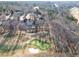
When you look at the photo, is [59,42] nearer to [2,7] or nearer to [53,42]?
[53,42]

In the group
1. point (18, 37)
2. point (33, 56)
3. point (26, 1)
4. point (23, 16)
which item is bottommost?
point (33, 56)

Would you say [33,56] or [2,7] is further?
[2,7]

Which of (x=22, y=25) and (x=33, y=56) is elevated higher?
(x=22, y=25)

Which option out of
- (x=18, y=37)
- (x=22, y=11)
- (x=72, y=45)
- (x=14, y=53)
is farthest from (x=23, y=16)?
(x=72, y=45)

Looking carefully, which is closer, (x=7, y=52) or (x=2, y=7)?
(x=7, y=52)

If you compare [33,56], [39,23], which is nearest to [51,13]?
[39,23]

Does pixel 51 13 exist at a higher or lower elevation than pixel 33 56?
higher

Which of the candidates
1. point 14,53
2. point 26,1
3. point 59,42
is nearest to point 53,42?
point 59,42

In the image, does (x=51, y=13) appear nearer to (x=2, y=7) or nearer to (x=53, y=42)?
(x=53, y=42)
